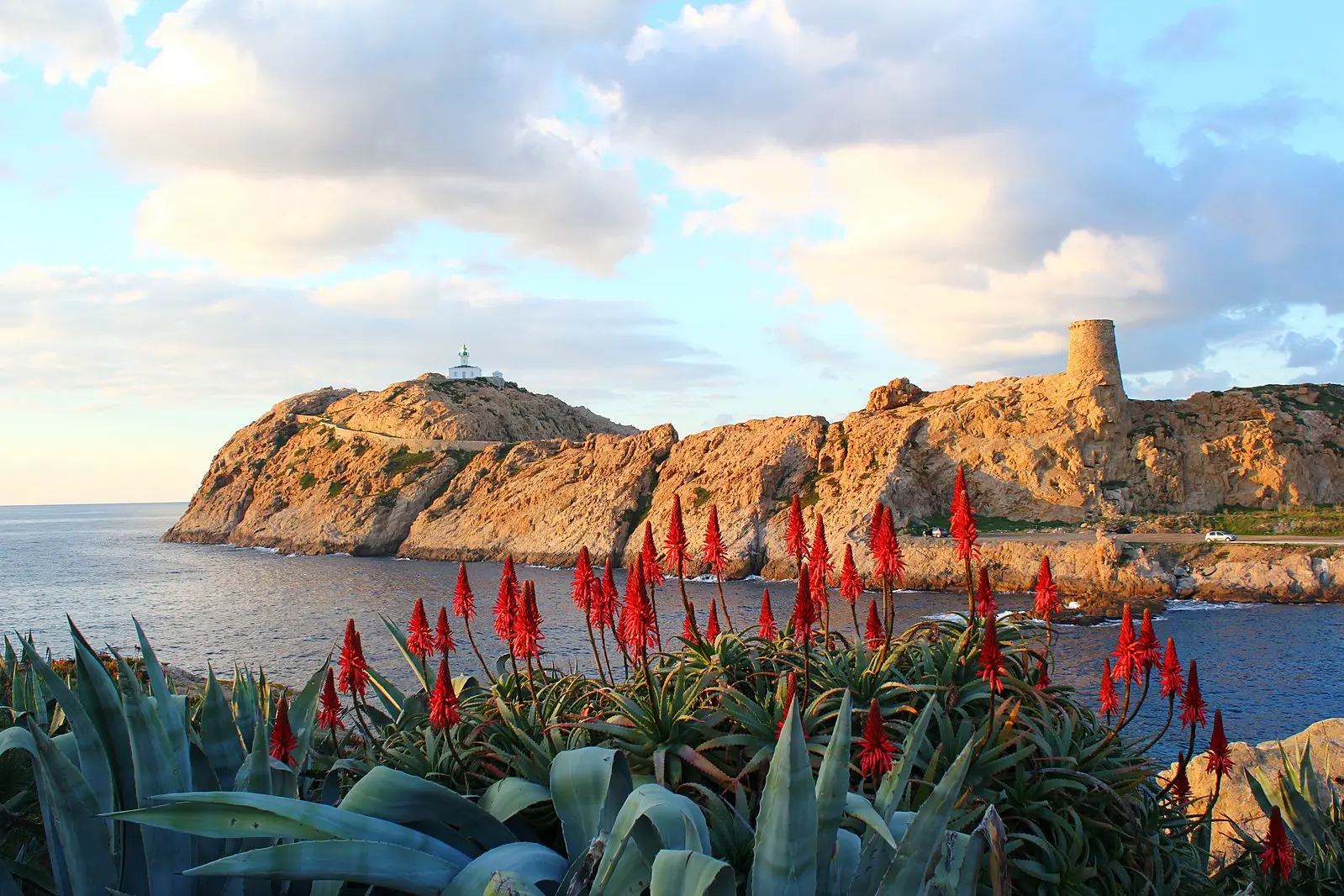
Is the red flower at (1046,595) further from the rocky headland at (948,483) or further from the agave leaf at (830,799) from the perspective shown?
the rocky headland at (948,483)

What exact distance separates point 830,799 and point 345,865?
1.85 metres

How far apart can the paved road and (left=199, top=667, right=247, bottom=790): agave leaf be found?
56306 millimetres

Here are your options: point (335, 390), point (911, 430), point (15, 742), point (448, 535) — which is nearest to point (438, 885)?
point (15, 742)

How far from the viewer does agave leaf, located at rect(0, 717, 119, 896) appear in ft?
10.4

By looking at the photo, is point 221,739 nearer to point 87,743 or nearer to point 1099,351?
point 87,743

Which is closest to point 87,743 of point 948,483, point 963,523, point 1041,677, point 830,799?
point 830,799

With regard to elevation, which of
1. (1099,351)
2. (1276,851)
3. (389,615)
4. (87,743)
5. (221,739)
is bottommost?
(389,615)

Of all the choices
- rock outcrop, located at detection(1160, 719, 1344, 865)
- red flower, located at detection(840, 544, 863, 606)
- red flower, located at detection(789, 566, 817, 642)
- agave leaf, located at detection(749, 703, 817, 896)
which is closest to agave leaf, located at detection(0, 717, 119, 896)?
agave leaf, located at detection(749, 703, 817, 896)

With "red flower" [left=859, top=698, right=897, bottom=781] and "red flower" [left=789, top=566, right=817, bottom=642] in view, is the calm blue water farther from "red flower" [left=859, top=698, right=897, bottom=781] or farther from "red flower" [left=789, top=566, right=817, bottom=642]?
"red flower" [left=859, top=698, right=897, bottom=781]

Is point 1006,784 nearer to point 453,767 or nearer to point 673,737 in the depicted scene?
point 673,737

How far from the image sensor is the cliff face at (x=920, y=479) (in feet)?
203

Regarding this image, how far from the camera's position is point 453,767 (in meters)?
5.77

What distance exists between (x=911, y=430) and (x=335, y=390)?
9899cm

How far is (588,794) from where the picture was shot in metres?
3.83
